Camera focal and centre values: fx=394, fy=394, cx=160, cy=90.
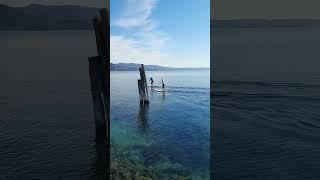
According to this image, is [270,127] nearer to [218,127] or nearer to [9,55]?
[218,127]

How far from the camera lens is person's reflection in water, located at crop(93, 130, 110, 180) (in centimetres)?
934

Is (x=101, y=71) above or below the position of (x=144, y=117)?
above

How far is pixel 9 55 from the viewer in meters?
26.0

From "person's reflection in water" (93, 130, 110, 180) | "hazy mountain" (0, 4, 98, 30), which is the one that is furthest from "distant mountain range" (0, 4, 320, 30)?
"person's reflection in water" (93, 130, 110, 180)

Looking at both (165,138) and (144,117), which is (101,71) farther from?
(144,117)

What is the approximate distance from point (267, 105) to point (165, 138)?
1050 cm

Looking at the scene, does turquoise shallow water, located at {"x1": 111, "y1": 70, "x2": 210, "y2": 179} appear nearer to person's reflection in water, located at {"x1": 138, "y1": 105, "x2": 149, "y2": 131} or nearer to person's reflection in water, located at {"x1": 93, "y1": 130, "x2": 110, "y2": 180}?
person's reflection in water, located at {"x1": 138, "y1": 105, "x2": 149, "y2": 131}

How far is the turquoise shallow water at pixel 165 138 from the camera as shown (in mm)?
4531

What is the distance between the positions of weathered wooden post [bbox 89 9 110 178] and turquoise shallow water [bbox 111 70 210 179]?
25 centimetres

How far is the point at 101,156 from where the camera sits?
1029 centimetres

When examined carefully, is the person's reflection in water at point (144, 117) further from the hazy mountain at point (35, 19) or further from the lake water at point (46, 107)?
the hazy mountain at point (35, 19)

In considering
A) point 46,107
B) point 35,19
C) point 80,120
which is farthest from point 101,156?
point 35,19

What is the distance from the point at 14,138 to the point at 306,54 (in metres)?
21.8

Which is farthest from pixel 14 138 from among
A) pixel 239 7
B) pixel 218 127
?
pixel 239 7
